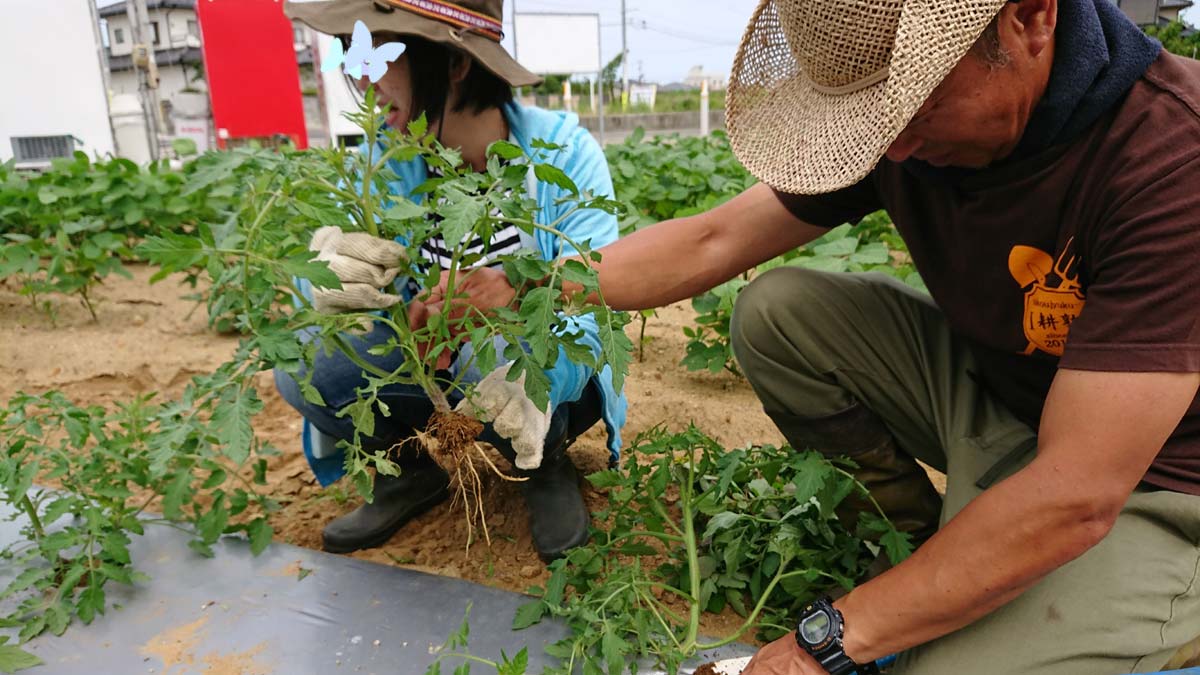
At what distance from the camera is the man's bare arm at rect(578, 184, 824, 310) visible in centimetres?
162

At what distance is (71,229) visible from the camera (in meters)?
3.31

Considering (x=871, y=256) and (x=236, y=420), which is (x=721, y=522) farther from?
(x=871, y=256)

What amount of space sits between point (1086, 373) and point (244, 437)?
1.13 metres

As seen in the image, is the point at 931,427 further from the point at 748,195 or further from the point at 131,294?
the point at 131,294

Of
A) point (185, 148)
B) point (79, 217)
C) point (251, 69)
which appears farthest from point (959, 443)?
point (251, 69)

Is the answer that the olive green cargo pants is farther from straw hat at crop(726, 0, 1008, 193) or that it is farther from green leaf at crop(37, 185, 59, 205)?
green leaf at crop(37, 185, 59, 205)

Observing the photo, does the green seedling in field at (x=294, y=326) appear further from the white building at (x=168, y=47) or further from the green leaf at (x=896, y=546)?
the white building at (x=168, y=47)

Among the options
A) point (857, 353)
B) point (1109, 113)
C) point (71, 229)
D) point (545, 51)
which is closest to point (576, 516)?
point (857, 353)

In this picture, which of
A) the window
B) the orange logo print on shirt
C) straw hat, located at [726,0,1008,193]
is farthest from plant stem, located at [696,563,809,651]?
the window

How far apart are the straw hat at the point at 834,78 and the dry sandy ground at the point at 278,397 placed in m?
0.87

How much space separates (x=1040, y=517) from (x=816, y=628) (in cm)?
33

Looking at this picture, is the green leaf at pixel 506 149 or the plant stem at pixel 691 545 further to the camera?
the plant stem at pixel 691 545

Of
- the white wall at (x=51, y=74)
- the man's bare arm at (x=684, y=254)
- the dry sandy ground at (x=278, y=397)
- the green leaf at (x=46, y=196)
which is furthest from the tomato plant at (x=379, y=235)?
the white wall at (x=51, y=74)

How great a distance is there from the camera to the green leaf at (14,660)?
144 cm
